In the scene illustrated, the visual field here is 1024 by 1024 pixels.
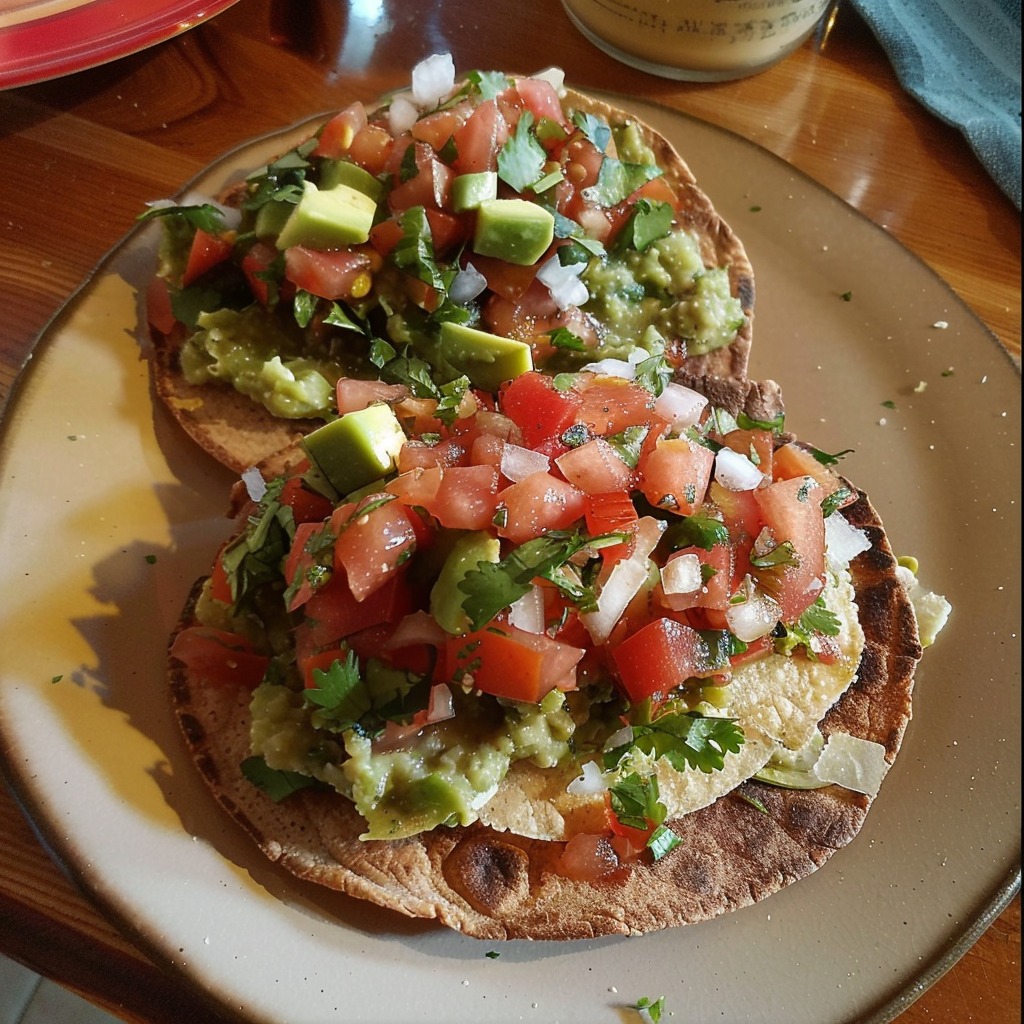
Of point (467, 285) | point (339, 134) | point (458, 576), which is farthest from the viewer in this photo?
point (339, 134)

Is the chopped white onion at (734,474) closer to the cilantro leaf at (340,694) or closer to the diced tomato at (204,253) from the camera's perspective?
the cilantro leaf at (340,694)

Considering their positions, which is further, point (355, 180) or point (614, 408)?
point (355, 180)

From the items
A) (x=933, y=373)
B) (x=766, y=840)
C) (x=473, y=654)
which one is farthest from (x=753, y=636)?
(x=933, y=373)

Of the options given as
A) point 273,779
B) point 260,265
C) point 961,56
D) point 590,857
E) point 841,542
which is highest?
point 961,56

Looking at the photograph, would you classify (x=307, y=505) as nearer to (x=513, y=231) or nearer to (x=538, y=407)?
(x=538, y=407)

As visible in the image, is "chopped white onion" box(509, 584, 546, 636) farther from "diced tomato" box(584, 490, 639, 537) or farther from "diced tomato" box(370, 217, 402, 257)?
"diced tomato" box(370, 217, 402, 257)

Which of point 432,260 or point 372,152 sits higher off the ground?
point 372,152

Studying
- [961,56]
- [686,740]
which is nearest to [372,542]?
[686,740]

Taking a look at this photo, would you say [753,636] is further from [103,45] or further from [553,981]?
[103,45]
